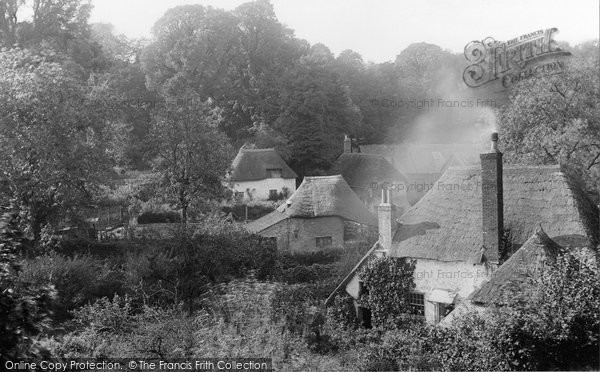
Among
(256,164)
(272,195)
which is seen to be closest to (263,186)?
(272,195)

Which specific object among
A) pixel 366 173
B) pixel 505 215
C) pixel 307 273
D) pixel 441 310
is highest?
pixel 366 173

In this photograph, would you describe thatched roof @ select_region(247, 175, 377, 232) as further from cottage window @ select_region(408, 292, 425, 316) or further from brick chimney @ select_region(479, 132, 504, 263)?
brick chimney @ select_region(479, 132, 504, 263)

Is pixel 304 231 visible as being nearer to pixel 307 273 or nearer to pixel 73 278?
pixel 307 273

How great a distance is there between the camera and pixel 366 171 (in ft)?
165

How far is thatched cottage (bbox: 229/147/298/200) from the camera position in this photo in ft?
163

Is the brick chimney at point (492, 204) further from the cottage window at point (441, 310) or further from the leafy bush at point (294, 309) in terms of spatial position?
the leafy bush at point (294, 309)

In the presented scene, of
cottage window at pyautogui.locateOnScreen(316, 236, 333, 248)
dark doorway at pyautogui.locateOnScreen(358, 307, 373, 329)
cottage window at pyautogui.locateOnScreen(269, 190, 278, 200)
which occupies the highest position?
cottage window at pyautogui.locateOnScreen(269, 190, 278, 200)

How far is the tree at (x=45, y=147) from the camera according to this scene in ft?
80.6

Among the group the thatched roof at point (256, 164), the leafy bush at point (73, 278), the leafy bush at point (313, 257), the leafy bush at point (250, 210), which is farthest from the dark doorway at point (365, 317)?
the thatched roof at point (256, 164)

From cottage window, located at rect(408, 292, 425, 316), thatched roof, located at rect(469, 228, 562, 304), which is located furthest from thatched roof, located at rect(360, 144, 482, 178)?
thatched roof, located at rect(469, 228, 562, 304)

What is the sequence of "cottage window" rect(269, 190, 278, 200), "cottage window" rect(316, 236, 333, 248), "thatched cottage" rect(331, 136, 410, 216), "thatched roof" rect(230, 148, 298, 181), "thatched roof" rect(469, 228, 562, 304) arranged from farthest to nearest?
"cottage window" rect(269, 190, 278, 200) < "thatched roof" rect(230, 148, 298, 181) < "thatched cottage" rect(331, 136, 410, 216) < "cottage window" rect(316, 236, 333, 248) < "thatched roof" rect(469, 228, 562, 304)

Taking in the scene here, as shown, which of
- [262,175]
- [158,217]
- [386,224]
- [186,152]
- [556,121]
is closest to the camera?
[386,224]

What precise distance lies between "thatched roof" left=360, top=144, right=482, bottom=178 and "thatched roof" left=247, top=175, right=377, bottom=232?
2489 cm

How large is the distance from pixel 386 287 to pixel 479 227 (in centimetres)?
388
